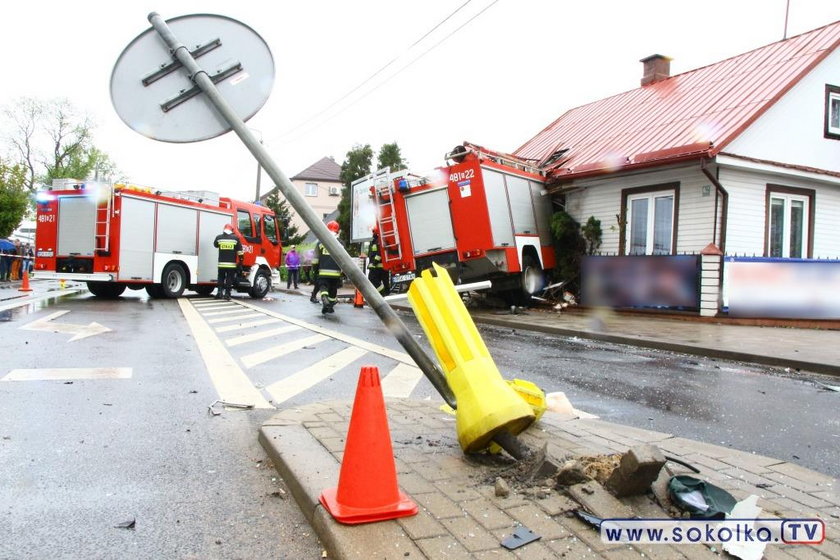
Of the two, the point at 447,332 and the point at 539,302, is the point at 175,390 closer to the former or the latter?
the point at 447,332

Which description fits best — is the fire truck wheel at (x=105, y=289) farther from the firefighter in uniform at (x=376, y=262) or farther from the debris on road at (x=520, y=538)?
the debris on road at (x=520, y=538)

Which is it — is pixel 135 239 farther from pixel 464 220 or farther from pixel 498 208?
pixel 498 208

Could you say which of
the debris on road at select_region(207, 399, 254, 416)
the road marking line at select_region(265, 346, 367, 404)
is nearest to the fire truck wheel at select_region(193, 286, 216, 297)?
the road marking line at select_region(265, 346, 367, 404)

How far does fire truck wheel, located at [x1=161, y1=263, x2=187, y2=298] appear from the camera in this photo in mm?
16812

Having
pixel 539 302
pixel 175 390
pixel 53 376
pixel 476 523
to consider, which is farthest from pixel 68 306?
pixel 476 523

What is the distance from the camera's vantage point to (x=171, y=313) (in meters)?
12.4

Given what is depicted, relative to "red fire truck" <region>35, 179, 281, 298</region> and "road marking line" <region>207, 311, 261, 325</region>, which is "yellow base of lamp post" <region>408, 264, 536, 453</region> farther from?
"red fire truck" <region>35, 179, 281, 298</region>

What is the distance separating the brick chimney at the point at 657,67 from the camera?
784 inches

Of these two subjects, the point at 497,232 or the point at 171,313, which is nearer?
the point at 171,313

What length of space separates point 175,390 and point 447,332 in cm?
317

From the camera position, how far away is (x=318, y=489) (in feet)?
9.10

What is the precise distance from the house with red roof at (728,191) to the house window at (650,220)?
3 centimetres

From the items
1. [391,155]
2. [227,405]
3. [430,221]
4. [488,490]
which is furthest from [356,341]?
[391,155]

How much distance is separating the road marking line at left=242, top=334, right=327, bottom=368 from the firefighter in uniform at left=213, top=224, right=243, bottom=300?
320 inches
